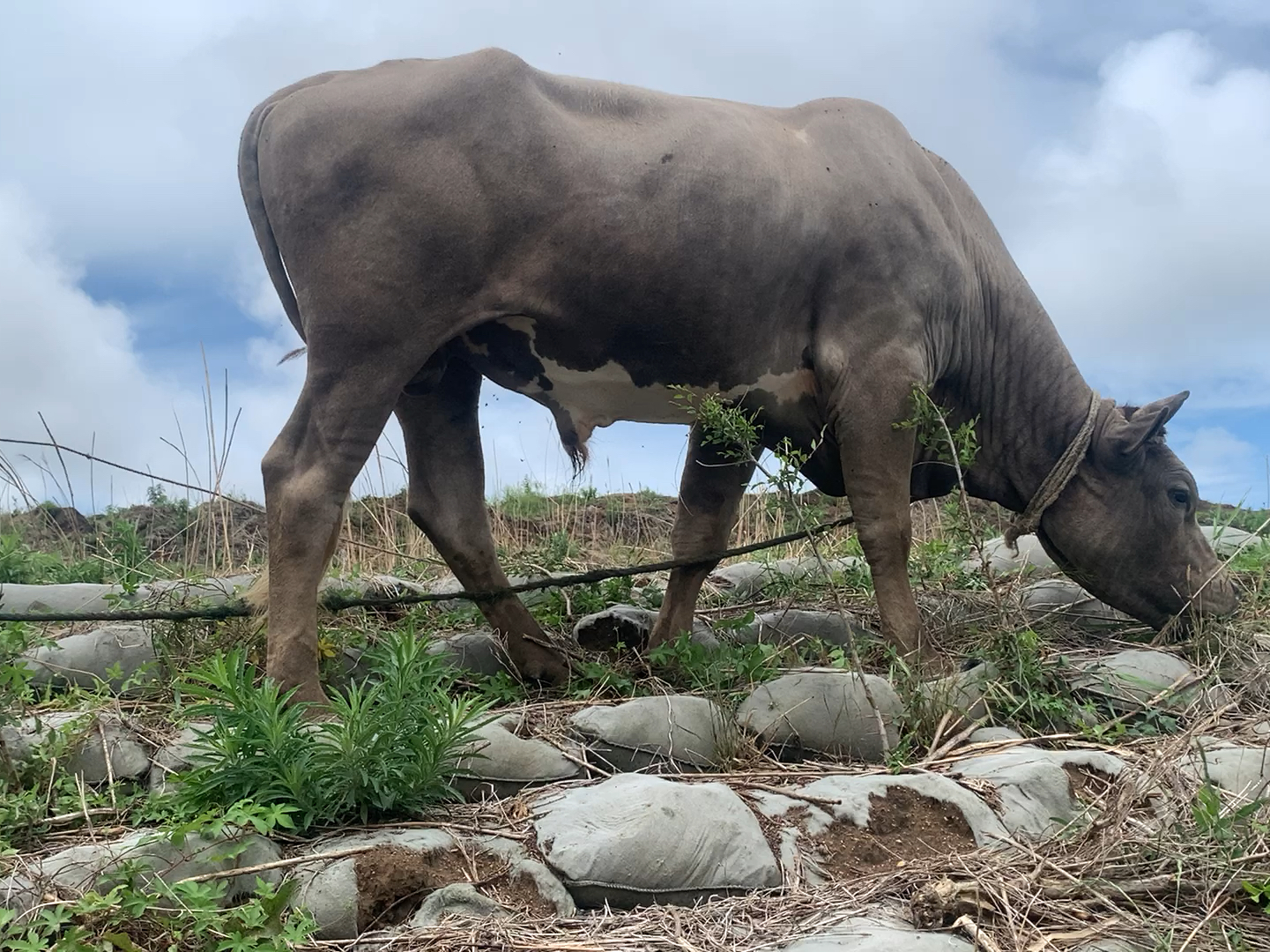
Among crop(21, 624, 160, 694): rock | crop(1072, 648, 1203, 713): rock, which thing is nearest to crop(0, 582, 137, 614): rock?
crop(21, 624, 160, 694): rock

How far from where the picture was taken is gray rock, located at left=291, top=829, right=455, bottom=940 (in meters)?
2.39

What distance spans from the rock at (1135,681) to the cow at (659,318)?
606 millimetres

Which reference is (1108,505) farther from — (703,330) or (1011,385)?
(703,330)

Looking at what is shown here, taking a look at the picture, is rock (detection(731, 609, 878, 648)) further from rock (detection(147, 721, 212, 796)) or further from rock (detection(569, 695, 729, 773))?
rock (detection(147, 721, 212, 796))

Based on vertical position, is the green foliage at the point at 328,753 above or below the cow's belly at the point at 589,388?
below

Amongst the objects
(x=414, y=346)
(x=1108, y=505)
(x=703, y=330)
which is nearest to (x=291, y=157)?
(x=414, y=346)

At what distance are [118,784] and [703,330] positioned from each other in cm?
235

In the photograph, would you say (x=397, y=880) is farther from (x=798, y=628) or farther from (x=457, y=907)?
(x=798, y=628)

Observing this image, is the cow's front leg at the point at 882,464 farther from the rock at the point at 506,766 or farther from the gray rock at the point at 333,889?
the gray rock at the point at 333,889

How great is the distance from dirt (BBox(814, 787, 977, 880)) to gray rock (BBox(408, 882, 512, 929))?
83 cm

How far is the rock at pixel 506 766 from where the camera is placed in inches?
119

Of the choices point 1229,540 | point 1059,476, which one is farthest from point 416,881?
point 1229,540

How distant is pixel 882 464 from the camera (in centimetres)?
425

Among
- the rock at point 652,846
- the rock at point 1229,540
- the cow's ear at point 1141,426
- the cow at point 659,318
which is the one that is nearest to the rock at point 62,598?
the cow at point 659,318
